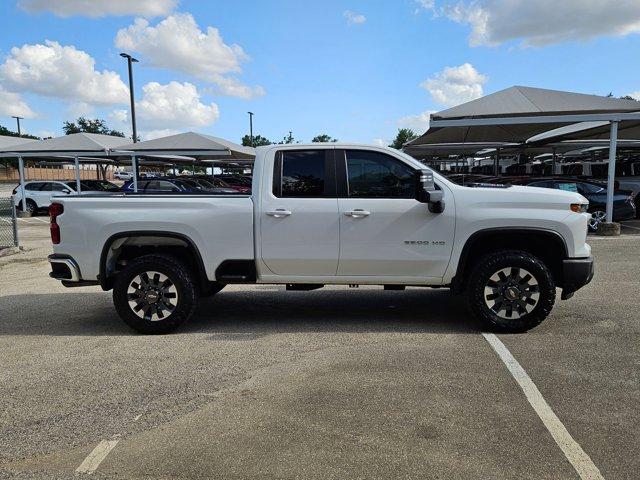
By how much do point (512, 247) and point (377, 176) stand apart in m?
1.63

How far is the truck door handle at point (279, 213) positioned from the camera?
17.6 feet

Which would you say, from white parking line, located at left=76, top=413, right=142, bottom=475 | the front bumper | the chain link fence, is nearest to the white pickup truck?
the front bumper

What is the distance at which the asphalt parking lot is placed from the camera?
312 cm

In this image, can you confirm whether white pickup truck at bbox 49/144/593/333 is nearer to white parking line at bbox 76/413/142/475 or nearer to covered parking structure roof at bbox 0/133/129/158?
white parking line at bbox 76/413/142/475

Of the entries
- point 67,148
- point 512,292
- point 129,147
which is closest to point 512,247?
point 512,292

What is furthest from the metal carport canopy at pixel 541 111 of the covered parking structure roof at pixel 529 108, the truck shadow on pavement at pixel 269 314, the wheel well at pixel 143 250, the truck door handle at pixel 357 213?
the wheel well at pixel 143 250

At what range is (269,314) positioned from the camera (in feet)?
21.1

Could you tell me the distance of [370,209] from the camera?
210 inches

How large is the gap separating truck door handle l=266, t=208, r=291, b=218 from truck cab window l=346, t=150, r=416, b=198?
69 centimetres

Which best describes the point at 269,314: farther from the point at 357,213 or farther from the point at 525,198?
the point at 525,198

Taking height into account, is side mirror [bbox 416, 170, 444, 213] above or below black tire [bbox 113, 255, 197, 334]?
above

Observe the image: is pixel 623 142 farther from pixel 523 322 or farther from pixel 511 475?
pixel 511 475

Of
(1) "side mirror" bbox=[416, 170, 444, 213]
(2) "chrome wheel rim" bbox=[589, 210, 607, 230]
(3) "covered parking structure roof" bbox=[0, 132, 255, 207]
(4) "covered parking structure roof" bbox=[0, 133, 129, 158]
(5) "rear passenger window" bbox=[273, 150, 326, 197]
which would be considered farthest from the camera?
(4) "covered parking structure roof" bbox=[0, 133, 129, 158]

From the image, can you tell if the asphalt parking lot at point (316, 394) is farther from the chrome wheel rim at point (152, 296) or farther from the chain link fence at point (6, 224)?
the chain link fence at point (6, 224)
